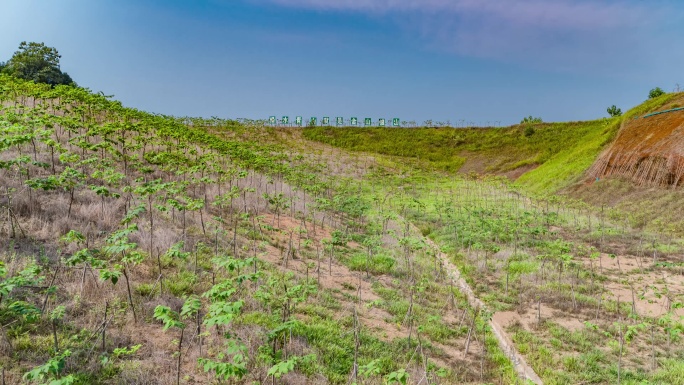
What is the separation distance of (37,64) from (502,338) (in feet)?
175

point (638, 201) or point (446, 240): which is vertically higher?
point (638, 201)

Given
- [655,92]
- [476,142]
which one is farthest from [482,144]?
[655,92]

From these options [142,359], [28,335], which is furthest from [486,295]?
[28,335]

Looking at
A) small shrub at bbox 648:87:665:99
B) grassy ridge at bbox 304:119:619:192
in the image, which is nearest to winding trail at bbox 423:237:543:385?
grassy ridge at bbox 304:119:619:192

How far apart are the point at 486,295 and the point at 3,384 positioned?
8485 mm

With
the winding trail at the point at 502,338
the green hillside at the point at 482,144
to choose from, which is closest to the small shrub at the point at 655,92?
the green hillside at the point at 482,144

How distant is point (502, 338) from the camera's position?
7.19 m

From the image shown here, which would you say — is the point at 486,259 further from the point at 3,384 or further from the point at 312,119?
the point at 312,119

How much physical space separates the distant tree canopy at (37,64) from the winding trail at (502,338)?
4747 cm

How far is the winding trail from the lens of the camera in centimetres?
605

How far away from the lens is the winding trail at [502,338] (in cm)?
605

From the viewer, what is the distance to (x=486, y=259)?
11.1m

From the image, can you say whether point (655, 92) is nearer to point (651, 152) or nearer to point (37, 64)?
point (651, 152)

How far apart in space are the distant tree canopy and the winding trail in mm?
47470
